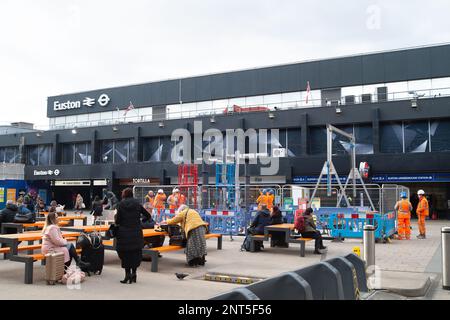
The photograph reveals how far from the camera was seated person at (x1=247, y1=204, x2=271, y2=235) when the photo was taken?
13922mm

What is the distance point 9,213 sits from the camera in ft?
44.6

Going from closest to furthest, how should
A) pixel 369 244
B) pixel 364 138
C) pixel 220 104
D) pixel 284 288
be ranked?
pixel 284 288, pixel 369 244, pixel 364 138, pixel 220 104

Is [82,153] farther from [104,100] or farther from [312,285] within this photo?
[312,285]

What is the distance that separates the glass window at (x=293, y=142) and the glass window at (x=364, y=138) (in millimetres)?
4397

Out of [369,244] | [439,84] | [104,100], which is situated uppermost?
[104,100]

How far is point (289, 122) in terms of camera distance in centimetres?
3572

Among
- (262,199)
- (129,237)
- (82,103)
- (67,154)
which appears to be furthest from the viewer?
(82,103)

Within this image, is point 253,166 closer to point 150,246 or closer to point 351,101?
point 351,101

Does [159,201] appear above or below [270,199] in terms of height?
below

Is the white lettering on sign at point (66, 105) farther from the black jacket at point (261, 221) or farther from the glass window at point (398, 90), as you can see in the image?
the black jacket at point (261, 221)

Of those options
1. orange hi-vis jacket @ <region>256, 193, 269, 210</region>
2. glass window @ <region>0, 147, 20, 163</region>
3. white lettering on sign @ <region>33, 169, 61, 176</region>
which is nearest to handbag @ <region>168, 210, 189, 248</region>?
orange hi-vis jacket @ <region>256, 193, 269, 210</region>

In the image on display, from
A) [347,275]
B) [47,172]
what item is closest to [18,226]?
[347,275]

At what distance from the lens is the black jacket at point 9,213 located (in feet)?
44.4

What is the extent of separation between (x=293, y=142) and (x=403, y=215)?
18.9m
